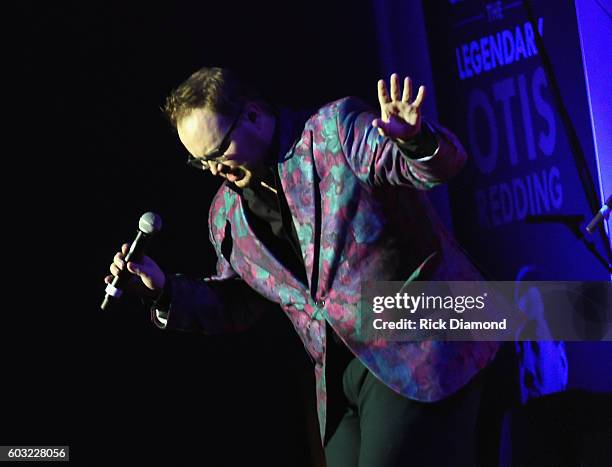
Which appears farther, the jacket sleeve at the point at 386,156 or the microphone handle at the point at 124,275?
the microphone handle at the point at 124,275

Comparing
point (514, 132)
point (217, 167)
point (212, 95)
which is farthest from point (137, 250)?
point (514, 132)

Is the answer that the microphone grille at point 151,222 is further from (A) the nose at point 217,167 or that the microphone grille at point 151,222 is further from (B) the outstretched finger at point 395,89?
(B) the outstretched finger at point 395,89

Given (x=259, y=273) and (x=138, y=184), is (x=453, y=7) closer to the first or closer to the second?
(x=138, y=184)

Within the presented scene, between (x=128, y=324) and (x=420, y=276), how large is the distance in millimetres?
1296

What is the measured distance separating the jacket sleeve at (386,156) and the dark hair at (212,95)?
25 cm

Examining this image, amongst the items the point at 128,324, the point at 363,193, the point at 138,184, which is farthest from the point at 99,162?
the point at 363,193

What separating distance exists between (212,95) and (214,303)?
62 centimetres

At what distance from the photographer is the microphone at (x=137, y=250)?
1996mm

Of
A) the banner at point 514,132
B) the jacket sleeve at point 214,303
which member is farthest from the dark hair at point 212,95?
the banner at point 514,132

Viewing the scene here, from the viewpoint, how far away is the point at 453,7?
11.4ft

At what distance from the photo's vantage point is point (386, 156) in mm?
1751
